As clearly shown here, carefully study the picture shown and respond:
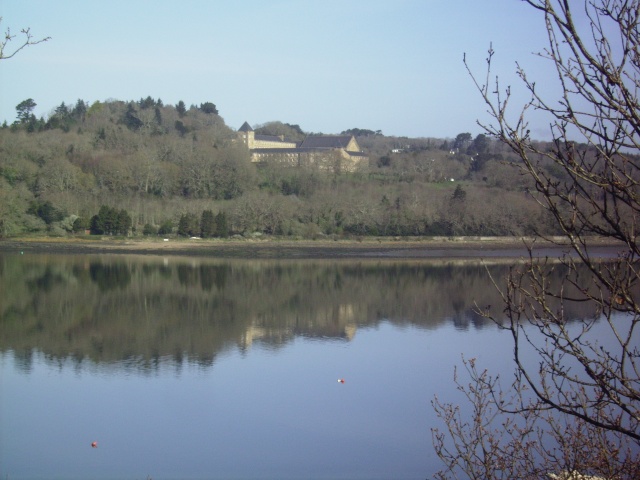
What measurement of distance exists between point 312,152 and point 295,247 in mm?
30772

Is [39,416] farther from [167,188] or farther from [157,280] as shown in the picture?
[167,188]

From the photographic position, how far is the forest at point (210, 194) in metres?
51.3

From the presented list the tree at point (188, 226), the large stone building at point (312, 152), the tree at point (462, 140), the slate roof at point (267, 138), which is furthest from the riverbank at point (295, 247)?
the tree at point (462, 140)

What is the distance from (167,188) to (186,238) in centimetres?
1076

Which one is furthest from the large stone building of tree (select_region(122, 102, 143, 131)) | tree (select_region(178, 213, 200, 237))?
tree (select_region(178, 213, 200, 237))

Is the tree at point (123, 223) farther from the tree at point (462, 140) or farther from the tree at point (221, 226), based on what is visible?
the tree at point (462, 140)

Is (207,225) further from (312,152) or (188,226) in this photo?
(312,152)

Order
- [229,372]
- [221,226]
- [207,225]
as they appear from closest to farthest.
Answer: [229,372]
[207,225]
[221,226]

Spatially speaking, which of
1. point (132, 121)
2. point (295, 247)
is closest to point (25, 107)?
point (132, 121)

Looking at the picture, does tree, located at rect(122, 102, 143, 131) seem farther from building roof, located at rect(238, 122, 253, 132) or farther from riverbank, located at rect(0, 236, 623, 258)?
riverbank, located at rect(0, 236, 623, 258)

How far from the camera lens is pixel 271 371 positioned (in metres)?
16.5

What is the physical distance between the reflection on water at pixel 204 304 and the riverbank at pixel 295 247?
19.8ft

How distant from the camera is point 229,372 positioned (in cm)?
1627

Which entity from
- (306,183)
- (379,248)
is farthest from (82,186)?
(379,248)
